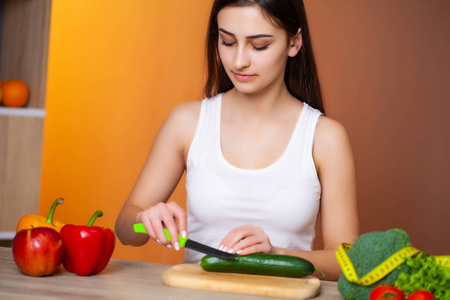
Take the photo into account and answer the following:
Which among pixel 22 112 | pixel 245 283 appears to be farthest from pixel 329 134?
pixel 22 112

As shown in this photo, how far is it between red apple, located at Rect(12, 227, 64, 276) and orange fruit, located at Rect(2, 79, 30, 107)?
4.43ft

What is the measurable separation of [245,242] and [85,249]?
339mm

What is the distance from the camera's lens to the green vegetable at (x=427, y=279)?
1.02m

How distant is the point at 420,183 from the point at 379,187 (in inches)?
11.3

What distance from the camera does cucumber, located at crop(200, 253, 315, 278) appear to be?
4.09ft

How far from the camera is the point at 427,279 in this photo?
3.41 feet

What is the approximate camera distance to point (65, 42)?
3.26 m

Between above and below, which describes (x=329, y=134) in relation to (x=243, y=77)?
below

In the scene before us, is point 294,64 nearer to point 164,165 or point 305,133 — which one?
point 305,133

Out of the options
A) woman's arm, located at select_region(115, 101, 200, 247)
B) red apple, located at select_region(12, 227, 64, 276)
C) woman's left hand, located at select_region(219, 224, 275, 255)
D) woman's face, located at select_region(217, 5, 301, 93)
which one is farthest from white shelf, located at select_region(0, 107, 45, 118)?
woman's left hand, located at select_region(219, 224, 275, 255)

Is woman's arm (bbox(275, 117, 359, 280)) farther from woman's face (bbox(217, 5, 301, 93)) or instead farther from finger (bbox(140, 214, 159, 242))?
finger (bbox(140, 214, 159, 242))

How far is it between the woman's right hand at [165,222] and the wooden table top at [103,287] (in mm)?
86

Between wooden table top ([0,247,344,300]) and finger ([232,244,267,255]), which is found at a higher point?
finger ([232,244,267,255])

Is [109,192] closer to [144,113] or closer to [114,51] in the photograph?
[144,113]
